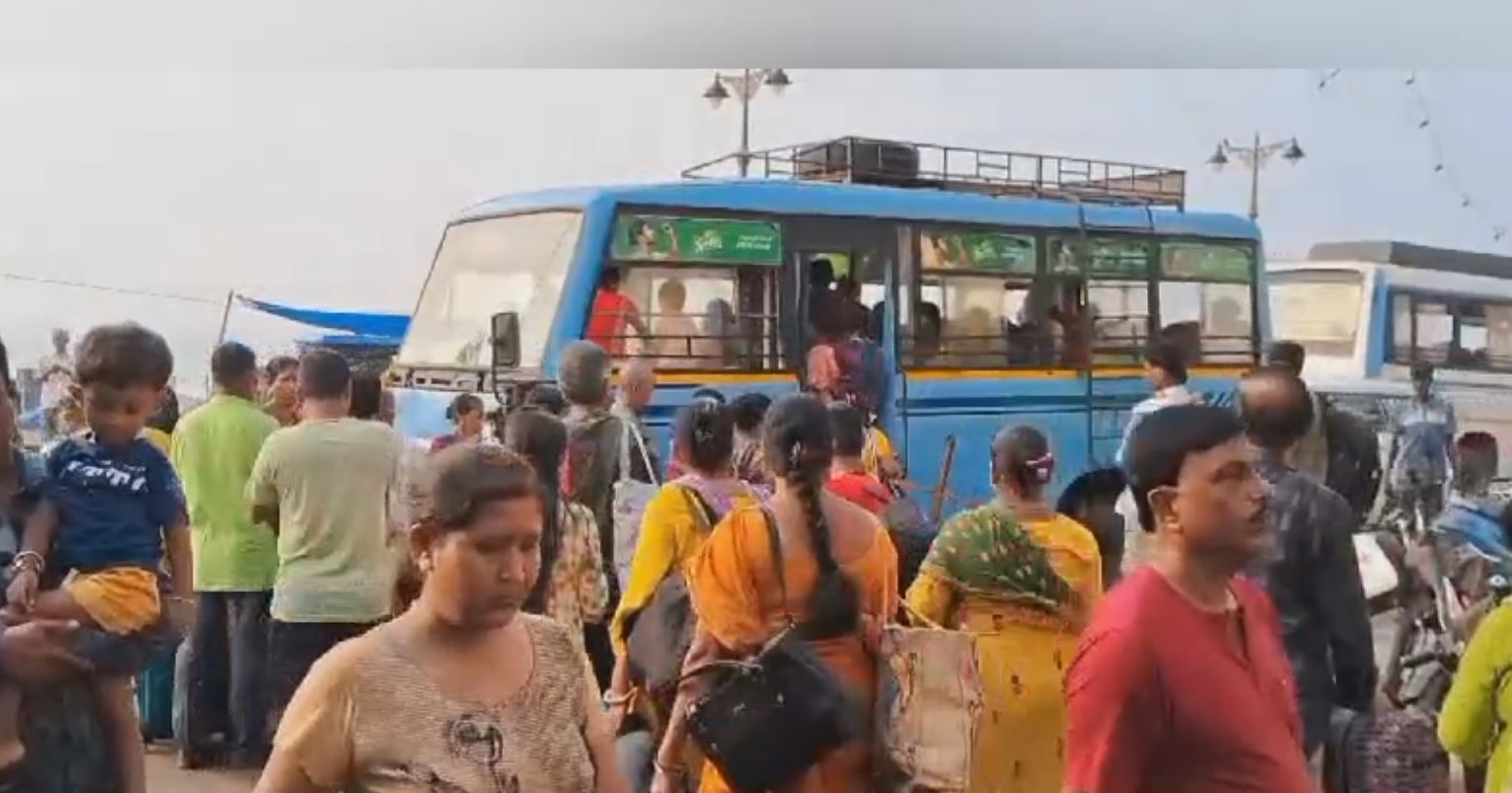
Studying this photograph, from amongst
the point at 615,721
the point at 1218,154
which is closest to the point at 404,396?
the point at 615,721

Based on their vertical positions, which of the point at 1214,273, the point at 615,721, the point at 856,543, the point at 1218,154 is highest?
the point at 1218,154

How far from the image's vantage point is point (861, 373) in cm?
970

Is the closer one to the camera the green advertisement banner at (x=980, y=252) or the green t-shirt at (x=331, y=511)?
the green t-shirt at (x=331, y=511)

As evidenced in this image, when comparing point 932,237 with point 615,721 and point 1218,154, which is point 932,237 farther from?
point 1218,154

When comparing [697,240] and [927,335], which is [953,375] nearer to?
[927,335]

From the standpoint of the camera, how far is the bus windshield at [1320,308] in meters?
17.9

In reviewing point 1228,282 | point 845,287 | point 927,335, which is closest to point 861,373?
point 845,287

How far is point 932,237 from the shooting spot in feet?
37.6

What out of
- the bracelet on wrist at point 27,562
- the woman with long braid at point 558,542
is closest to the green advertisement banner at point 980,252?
the woman with long braid at point 558,542

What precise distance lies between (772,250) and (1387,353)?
949cm

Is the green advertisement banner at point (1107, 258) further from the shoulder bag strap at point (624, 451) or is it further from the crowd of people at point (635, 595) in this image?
the shoulder bag strap at point (624, 451)

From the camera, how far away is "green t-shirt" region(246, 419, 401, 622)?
620 cm

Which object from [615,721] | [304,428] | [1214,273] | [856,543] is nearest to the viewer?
[856,543]

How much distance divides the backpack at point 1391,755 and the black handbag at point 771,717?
1.16 m
